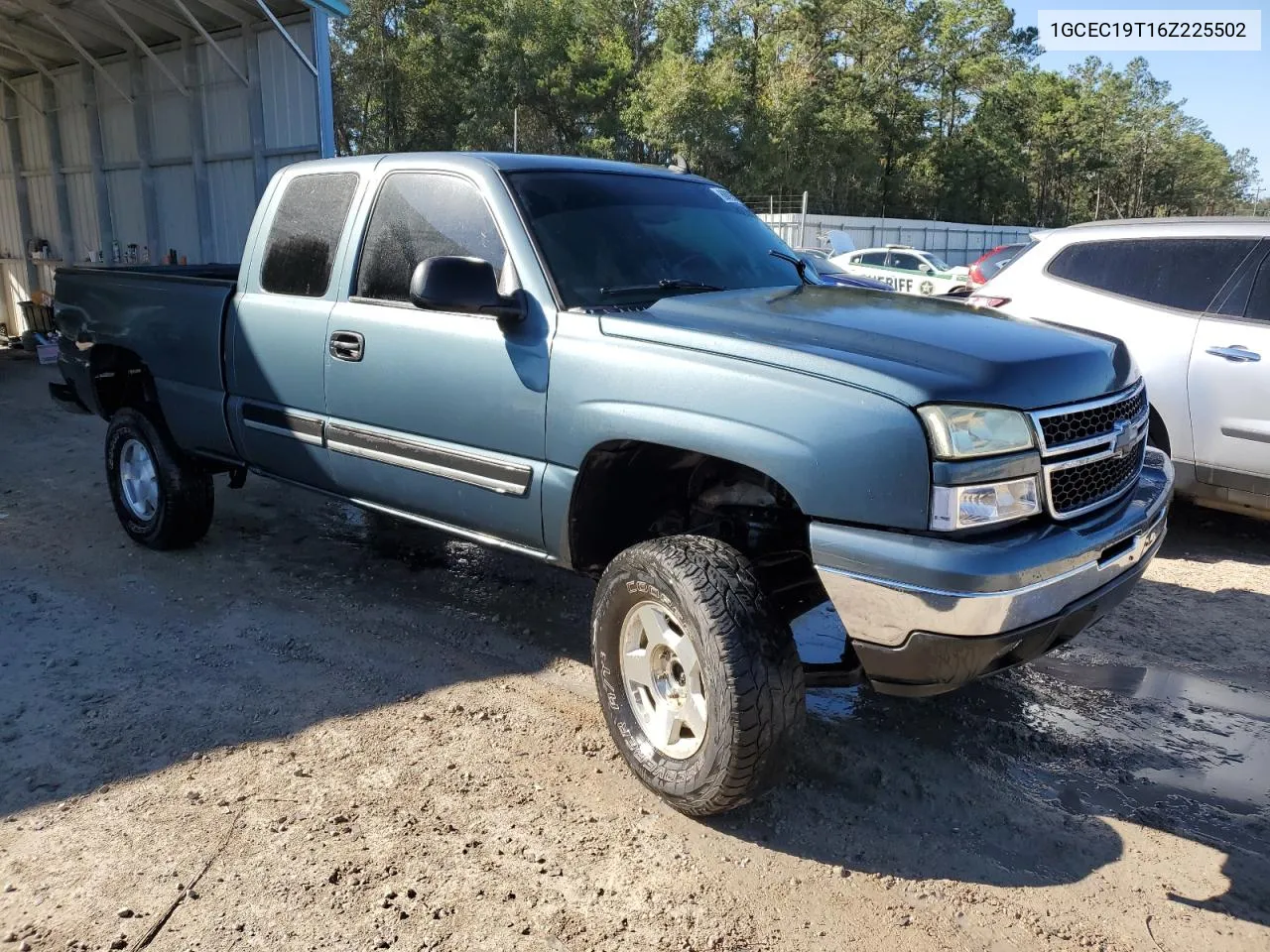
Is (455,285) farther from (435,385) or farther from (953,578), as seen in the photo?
(953,578)

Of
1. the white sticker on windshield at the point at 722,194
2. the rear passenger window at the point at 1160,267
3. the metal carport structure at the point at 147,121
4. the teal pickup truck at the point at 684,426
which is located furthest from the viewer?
the metal carport structure at the point at 147,121

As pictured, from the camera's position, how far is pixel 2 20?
1474 cm

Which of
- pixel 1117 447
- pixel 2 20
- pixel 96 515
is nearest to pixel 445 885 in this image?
pixel 1117 447

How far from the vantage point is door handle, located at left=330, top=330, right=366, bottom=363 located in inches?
154

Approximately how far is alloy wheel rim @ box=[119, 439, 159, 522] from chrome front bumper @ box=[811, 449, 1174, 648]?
4.24 m

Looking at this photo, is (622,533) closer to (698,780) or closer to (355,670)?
(698,780)

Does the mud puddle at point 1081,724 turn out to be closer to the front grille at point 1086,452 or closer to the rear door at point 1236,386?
the front grille at point 1086,452

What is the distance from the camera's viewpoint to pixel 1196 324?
5.46 meters

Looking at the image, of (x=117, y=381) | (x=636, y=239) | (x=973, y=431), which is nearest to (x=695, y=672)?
(x=973, y=431)

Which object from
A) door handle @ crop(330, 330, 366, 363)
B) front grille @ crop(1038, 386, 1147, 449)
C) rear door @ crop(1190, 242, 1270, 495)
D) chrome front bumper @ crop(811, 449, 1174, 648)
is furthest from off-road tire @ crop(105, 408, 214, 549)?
rear door @ crop(1190, 242, 1270, 495)

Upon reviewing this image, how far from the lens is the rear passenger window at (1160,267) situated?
5547 mm

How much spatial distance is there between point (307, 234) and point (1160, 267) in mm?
4842

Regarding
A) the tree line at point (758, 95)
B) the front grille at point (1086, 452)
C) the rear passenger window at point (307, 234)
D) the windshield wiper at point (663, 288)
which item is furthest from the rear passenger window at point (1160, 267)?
the tree line at point (758, 95)

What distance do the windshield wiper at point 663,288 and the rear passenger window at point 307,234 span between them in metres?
1.43
